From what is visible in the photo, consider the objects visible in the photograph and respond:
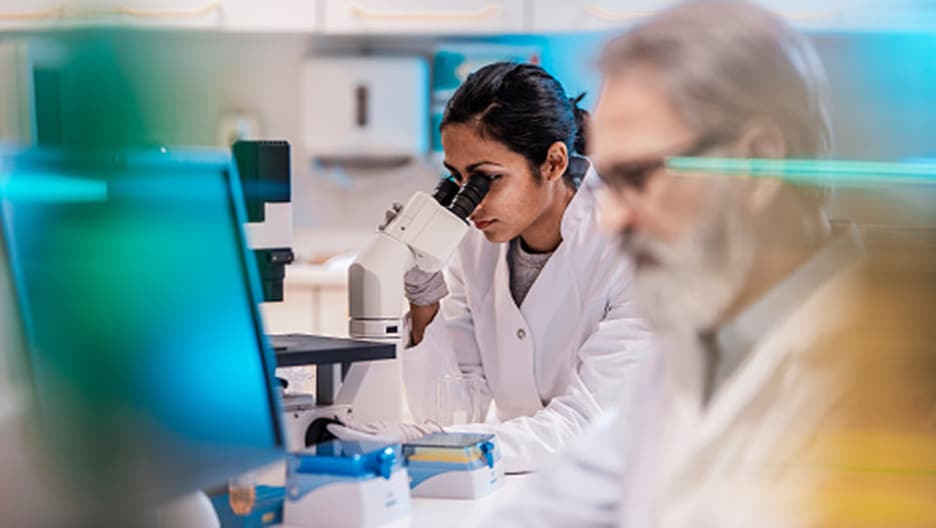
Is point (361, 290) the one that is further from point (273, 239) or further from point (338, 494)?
point (338, 494)

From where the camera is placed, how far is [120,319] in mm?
719

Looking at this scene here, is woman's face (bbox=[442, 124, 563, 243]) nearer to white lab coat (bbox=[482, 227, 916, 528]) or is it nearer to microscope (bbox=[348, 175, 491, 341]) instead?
microscope (bbox=[348, 175, 491, 341])

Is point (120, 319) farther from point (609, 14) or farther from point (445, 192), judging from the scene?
point (445, 192)

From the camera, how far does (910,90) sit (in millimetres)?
609

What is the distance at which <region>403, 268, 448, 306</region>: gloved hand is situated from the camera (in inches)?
73.7

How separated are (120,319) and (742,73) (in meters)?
0.42

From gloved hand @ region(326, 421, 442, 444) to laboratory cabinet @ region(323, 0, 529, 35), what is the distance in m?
Result: 1.89

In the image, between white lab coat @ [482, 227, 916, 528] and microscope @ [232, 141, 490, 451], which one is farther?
microscope @ [232, 141, 490, 451]

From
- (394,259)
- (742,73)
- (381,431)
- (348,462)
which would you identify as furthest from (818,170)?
(394,259)

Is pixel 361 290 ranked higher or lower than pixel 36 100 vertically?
lower

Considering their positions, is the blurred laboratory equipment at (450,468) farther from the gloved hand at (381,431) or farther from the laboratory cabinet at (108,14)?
the laboratory cabinet at (108,14)

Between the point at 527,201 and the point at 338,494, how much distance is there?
29.8 inches

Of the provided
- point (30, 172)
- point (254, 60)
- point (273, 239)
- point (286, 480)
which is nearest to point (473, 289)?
point (273, 239)

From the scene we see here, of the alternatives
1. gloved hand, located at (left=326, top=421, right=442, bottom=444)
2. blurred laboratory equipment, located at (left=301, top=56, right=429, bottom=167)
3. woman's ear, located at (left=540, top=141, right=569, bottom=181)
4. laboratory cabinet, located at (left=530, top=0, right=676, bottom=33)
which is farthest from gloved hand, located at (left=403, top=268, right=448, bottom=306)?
blurred laboratory equipment, located at (left=301, top=56, right=429, bottom=167)
